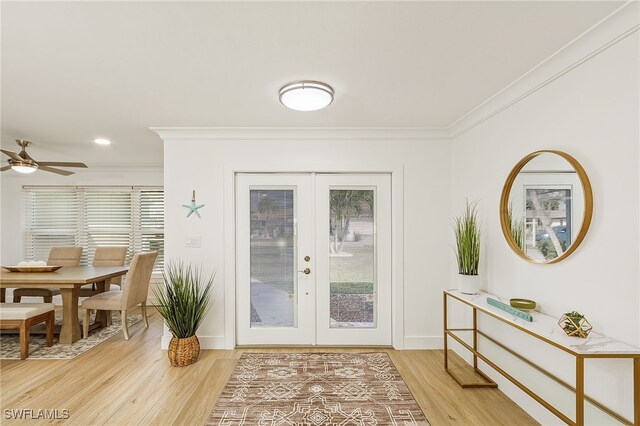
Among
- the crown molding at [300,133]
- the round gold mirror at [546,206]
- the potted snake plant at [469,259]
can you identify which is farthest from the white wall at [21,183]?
the round gold mirror at [546,206]

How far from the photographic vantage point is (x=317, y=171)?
365 cm

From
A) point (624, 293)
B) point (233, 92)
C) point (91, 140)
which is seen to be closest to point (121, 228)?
point (91, 140)

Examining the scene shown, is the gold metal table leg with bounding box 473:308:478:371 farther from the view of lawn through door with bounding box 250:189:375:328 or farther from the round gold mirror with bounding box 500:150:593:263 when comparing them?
the view of lawn through door with bounding box 250:189:375:328

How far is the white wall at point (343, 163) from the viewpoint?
11.8 feet

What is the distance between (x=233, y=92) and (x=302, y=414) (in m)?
2.58

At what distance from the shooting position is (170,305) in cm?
319

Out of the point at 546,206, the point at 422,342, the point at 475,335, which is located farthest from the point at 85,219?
the point at 546,206

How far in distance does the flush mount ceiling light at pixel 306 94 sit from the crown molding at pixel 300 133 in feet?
3.40

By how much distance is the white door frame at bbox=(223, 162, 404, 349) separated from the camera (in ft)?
11.8

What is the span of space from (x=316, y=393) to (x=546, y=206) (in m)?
2.29

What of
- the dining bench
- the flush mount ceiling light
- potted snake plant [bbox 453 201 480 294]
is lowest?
the dining bench

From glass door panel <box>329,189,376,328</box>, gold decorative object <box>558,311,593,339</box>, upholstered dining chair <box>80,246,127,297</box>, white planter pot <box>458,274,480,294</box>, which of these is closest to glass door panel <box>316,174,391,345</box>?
glass door panel <box>329,189,376,328</box>

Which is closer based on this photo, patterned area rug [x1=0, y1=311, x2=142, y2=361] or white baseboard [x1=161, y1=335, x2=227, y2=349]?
patterned area rug [x1=0, y1=311, x2=142, y2=361]

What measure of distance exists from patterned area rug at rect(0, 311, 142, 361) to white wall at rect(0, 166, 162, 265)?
2.65 m
